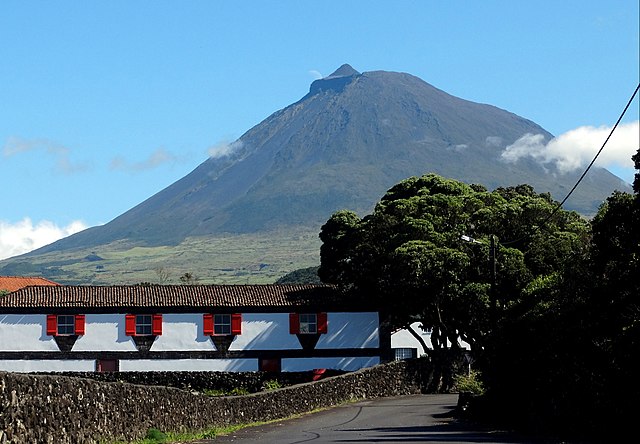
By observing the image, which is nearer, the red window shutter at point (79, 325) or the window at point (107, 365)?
the window at point (107, 365)

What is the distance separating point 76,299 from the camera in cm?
5925

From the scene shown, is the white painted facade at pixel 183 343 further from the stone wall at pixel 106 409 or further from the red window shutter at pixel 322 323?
the stone wall at pixel 106 409

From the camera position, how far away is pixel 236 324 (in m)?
58.8

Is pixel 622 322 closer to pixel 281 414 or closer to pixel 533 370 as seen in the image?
pixel 533 370

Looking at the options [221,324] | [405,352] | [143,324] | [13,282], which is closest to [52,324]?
[143,324]

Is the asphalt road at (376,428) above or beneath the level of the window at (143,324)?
beneath

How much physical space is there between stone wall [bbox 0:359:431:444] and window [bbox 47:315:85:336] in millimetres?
21881

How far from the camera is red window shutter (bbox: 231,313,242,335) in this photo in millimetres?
58719

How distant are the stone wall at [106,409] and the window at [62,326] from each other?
21881mm

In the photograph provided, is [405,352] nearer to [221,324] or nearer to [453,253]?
[221,324]

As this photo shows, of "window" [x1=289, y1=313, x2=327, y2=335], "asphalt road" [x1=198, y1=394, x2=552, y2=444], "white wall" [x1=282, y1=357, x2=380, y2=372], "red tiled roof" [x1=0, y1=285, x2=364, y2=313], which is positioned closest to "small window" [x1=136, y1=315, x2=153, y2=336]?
"red tiled roof" [x1=0, y1=285, x2=364, y2=313]

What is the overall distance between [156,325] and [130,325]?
1406mm

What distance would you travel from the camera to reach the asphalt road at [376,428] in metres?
25.2

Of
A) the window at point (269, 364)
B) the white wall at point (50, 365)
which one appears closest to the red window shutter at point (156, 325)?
the white wall at point (50, 365)
